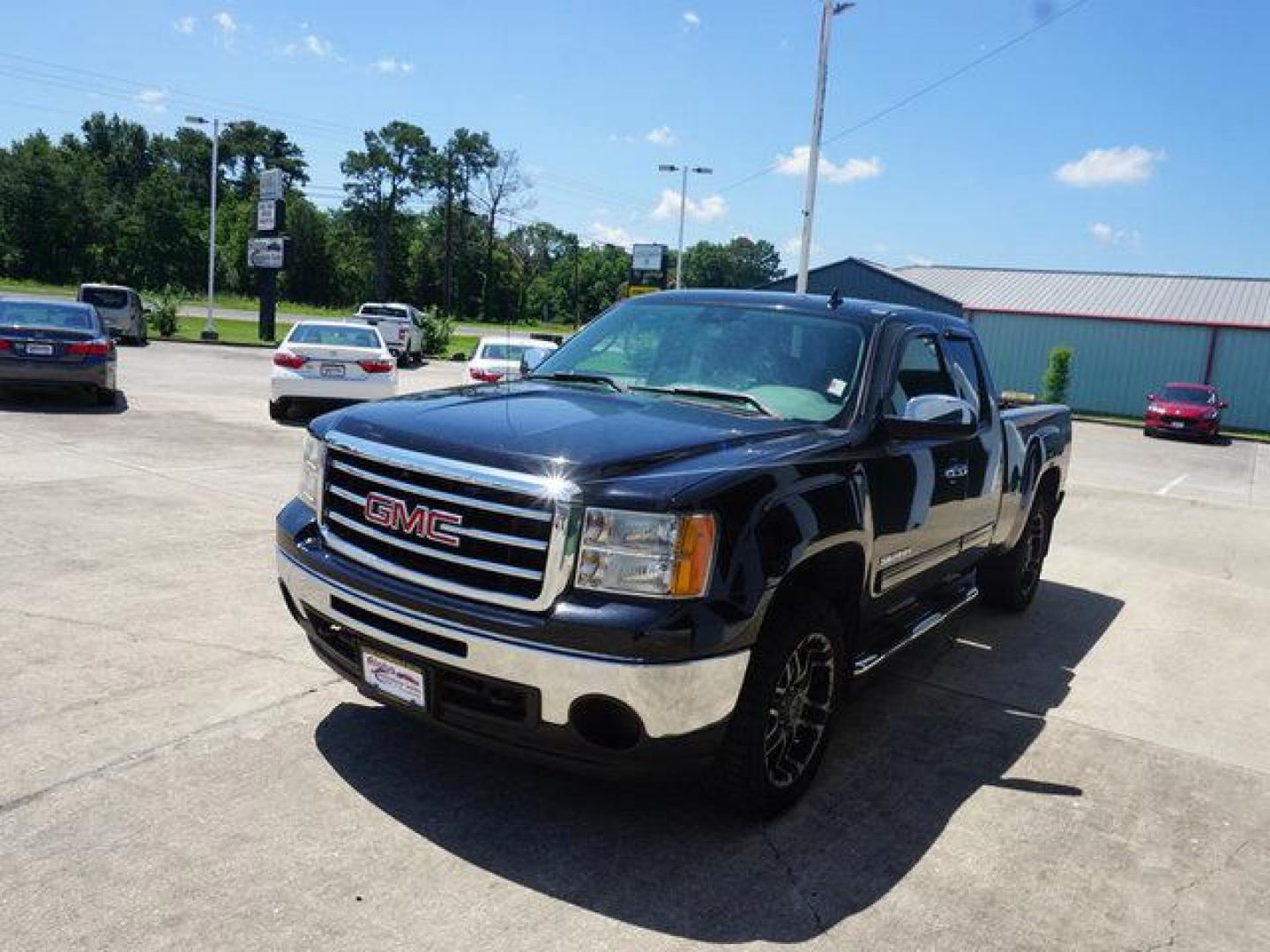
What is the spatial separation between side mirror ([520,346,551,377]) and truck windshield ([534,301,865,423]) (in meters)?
0.10

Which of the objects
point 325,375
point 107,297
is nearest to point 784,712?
point 325,375

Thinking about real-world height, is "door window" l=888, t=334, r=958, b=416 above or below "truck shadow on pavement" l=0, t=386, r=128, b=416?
above

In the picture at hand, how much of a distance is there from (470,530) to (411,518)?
0.25 metres

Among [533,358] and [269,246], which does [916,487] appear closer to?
[533,358]

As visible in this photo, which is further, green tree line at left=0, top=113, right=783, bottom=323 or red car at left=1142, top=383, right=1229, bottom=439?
green tree line at left=0, top=113, right=783, bottom=323

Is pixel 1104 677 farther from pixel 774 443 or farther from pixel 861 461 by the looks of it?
pixel 774 443

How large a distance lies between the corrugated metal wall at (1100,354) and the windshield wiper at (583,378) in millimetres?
37198

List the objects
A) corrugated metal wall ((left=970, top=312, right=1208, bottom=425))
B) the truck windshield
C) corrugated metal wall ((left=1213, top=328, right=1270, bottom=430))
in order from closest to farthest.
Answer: the truck windshield
corrugated metal wall ((left=1213, top=328, right=1270, bottom=430))
corrugated metal wall ((left=970, top=312, right=1208, bottom=425))

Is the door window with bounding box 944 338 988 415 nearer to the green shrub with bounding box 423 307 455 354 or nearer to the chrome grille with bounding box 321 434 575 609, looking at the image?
the chrome grille with bounding box 321 434 575 609

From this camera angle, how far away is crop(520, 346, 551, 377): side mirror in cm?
502

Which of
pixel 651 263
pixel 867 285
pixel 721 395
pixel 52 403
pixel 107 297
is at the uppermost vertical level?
pixel 651 263

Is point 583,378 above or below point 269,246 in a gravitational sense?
below

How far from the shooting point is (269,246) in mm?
38500

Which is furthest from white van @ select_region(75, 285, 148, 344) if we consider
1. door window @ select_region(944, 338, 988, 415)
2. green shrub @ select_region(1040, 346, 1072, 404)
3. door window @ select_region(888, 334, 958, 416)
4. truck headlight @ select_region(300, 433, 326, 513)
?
green shrub @ select_region(1040, 346, 1072, 404)
